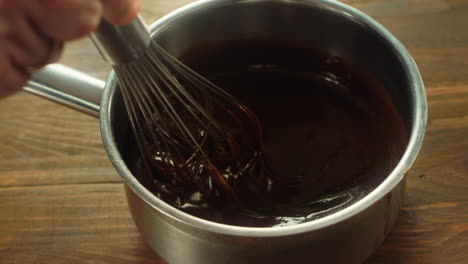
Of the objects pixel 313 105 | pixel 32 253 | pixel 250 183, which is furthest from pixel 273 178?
pixel 32 253

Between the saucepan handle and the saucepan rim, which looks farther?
the saucepan handle

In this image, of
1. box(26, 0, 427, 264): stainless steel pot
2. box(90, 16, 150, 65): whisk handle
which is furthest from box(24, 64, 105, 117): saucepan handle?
box(90, 16, 150, 65): whisk handle

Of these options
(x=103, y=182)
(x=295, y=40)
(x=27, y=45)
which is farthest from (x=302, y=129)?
(x=27, y=45)

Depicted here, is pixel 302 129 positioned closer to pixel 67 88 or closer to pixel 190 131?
pixel 190 131

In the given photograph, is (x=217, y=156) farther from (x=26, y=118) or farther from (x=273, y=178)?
(x=26, y=118)

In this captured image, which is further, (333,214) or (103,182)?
(103,182)

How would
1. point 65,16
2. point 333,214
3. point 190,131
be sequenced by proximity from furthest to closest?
point 190,131, point 333,214, point 65,16

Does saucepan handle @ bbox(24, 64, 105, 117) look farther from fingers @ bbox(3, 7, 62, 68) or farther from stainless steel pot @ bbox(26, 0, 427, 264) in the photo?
fingers @ bbox(3, 7, 62, 68)
